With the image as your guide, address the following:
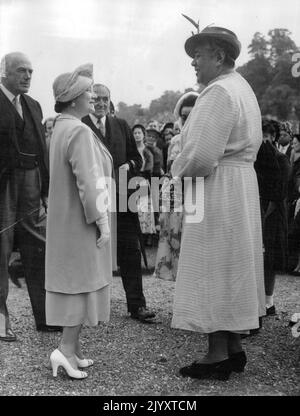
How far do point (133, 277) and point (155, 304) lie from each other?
715 mm

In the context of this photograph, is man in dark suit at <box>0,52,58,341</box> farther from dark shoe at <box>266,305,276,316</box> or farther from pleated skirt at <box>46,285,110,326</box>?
dark shoe at <box>266,305,276,316</box>

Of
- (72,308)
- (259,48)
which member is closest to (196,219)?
(72,308)

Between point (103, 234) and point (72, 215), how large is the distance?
22cm

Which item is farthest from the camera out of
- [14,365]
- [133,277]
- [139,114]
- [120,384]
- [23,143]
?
[139,114]

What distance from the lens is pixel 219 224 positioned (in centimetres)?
357

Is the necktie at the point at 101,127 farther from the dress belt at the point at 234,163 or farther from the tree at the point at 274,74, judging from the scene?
the tree at the point at 274,74

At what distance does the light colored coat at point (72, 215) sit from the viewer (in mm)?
3523

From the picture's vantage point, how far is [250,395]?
3.35 m

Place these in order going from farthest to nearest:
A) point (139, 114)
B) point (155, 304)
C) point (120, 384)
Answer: point (139, 114)
point (155, 304)
point (120, 384)

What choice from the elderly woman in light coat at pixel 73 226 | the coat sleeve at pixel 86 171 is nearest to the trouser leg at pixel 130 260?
the elderly woman in light coat at pixel 73 226

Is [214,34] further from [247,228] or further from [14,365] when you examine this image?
[14,365]

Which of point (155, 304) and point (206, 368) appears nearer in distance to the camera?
point (206, 368)

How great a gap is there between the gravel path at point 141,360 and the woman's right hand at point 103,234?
842mm
